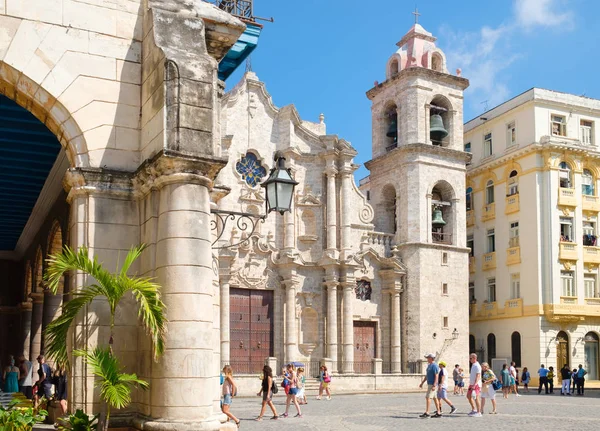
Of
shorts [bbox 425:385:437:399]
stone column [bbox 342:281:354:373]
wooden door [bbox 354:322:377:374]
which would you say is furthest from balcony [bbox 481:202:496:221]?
shorts [bbox 425:385:437:399]

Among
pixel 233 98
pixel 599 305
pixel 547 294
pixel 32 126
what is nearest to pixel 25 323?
pixel 32 126

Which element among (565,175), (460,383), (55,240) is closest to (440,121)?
(565,175)

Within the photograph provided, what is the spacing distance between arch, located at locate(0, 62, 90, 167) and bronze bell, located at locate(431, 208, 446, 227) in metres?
31.8

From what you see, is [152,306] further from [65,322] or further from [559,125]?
[559,125]

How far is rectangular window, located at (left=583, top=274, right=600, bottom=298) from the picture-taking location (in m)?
42.7

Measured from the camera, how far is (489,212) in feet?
149

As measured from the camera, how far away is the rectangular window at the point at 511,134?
145ft

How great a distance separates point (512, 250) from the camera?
4312 cm

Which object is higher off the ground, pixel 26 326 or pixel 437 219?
pixel 437 219

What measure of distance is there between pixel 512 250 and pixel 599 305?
5.33m

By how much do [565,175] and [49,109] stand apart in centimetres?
3764

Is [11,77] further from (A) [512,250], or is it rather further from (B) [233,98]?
(A) [512,250]

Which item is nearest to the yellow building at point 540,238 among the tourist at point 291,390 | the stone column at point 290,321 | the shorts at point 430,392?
the stone column at point 290,321

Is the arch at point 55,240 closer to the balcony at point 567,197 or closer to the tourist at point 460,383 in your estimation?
the tourist at point 460,383
